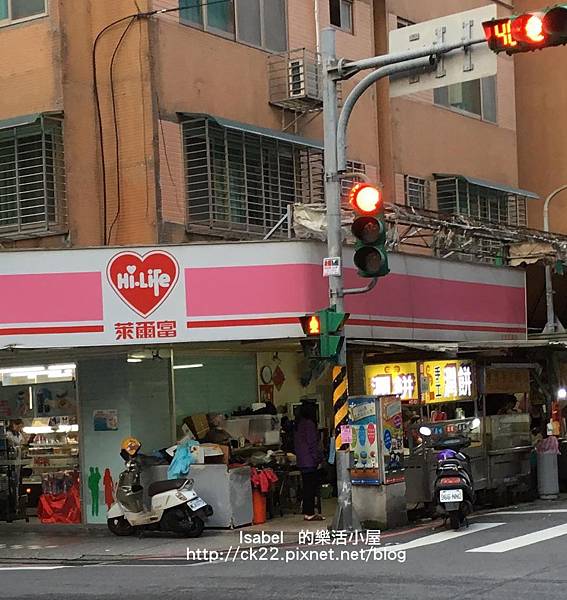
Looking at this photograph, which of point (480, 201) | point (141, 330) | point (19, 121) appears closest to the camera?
point (141, 330)

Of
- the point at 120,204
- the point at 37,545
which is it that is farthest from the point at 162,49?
the point at 37,545

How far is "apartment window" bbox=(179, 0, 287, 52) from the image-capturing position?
749 inches

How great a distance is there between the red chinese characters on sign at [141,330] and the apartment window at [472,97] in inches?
426

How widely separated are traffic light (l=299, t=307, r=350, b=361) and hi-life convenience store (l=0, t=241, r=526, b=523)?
1562mm

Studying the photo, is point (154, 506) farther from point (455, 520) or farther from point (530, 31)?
point (530, 31)

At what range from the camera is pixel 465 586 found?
10.5m

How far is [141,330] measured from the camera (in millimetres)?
16500

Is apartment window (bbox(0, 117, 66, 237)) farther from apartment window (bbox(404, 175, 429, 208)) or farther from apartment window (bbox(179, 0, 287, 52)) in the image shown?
apartment window (bbox(404, 175, 429, 208))

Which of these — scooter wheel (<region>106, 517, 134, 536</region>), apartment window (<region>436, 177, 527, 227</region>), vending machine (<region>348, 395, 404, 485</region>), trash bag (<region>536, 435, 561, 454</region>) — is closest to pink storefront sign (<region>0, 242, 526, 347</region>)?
vending machine (<region>348, 395, 404, 485</region>)

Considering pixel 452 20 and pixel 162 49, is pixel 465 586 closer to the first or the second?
pixel 452 20

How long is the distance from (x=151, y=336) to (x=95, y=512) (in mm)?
3405

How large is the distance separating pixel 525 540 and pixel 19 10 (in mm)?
11888

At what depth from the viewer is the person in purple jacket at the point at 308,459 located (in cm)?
1711

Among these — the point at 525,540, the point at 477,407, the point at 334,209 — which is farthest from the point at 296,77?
the point at 525,540
